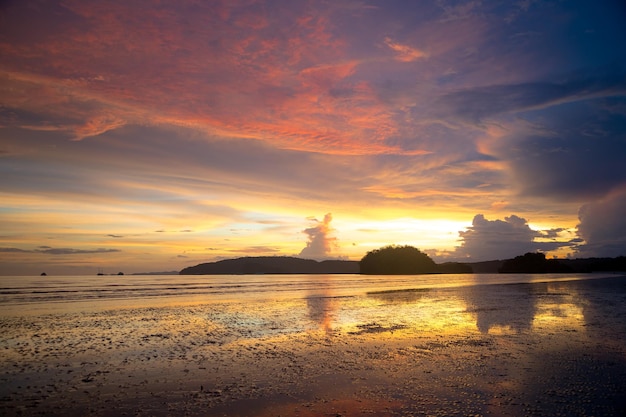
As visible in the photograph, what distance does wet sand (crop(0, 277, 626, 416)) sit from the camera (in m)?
8.89

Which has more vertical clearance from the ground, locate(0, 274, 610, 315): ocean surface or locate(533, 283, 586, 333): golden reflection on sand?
locate(533, 283, 586, 333): golden reflection on sand

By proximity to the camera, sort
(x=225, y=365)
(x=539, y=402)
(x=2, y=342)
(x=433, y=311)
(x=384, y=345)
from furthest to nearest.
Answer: (x=433, y=311)
(x=2, y=342)
(x=384, y=345)
(x=225, y=365)
(x=539, y=402)

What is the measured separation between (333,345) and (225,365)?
504 cm

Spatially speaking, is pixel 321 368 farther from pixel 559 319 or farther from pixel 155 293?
pixel 155 293

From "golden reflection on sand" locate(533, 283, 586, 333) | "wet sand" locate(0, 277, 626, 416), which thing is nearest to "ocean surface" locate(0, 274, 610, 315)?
"wet sand" locate(0, 277, 626, 416)

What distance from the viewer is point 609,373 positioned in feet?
36.6

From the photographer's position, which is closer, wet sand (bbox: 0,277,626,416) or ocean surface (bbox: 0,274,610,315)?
wet sand (bbox: 0,277,626,416)

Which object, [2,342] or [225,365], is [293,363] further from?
[2,342]

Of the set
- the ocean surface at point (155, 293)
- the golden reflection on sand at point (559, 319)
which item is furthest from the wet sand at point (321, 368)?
the ocean surface at point (155, 293)

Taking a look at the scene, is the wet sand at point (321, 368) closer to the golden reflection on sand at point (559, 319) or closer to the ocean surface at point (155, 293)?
the golden reflection on sand at point (559, 319)

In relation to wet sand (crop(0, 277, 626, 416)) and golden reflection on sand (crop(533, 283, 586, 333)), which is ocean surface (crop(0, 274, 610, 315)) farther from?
golden reflection on sand (crop(533, 283, 586, 333))

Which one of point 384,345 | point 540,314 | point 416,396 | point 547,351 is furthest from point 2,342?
point 540,314

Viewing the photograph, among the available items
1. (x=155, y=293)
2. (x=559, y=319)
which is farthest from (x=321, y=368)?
(x=155, y=293)

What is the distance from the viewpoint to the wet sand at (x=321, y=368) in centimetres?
889
